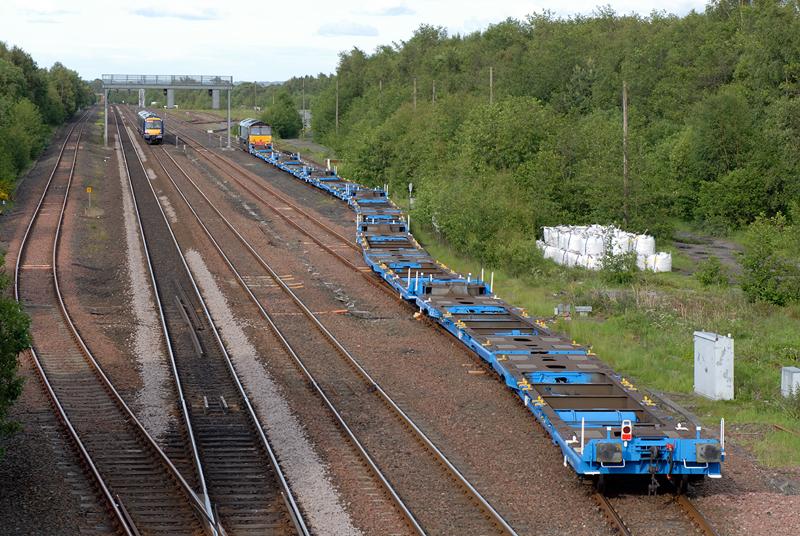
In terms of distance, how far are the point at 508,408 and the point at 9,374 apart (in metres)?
7.41

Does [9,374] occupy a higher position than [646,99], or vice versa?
[646,99]

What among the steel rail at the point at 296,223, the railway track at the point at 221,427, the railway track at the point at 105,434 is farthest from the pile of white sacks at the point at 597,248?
the railway track at the point at 105,434

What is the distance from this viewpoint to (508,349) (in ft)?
57.3

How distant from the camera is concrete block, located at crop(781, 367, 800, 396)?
1645cm

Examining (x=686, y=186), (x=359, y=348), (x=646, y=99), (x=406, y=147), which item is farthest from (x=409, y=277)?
(x=646, y=99)

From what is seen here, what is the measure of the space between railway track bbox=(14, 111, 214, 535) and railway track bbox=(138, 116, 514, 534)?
2.55 meters

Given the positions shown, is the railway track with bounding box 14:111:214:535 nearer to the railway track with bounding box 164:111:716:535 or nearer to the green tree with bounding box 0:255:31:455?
the green tree with bounding box 0:255:31:455

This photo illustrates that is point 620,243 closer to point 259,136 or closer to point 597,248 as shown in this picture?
point 597,248

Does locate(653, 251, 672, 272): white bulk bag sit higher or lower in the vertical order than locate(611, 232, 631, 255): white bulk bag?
lower

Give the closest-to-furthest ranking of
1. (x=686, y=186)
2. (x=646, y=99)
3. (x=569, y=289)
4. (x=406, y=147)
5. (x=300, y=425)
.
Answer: (x=300, y=425)
(x=569, y=289)
(x=686, y=186)
(x=406, y=147)
(x=646, y=99)

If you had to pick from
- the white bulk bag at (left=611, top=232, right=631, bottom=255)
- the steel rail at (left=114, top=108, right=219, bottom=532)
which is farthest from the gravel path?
the white bulk bag at (left=611, top=232, right=631, bottom=255)

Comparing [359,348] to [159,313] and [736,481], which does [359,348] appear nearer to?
[159,313]

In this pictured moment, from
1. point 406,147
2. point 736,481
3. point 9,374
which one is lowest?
point 736,481

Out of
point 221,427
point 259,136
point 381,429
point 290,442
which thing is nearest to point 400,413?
point 381,429
